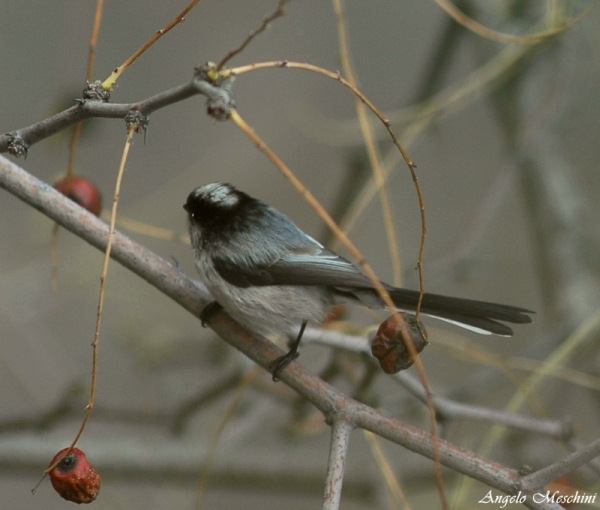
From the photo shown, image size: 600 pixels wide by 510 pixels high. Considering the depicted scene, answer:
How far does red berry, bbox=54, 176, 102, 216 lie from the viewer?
51.4 inches

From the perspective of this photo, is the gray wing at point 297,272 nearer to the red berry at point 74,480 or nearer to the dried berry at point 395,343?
the dried berry at point 395,343

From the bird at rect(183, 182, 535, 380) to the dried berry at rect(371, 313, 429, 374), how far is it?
30 cm

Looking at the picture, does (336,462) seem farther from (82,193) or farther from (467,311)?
(82,193)

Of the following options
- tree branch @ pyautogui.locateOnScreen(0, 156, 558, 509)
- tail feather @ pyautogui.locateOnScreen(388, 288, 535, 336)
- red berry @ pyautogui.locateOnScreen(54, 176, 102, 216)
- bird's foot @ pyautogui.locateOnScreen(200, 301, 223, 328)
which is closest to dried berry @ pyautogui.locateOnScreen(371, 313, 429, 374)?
tree branch @ pyautogui.locateOnScreen(0, 156, 558, 509)

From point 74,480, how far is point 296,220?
7.04ft

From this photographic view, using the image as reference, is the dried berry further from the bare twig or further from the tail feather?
the tail feather

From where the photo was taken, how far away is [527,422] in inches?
55.5

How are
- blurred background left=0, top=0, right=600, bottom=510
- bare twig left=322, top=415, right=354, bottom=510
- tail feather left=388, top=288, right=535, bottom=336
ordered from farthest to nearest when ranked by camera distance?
blurred background left=0, top=0, right=600, bottom=510
tail feather left=388, top=288, right=535, bottom=336
bare twig left=322, top=415, right=354, bottom=510

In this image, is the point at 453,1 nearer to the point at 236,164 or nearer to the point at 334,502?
the point at 236,164

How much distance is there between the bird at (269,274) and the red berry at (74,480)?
42 cm

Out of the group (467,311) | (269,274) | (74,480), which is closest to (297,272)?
(269,274)

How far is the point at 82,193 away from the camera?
131cm

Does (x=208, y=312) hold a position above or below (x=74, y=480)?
above

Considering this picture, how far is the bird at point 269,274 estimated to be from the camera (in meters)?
1.38
